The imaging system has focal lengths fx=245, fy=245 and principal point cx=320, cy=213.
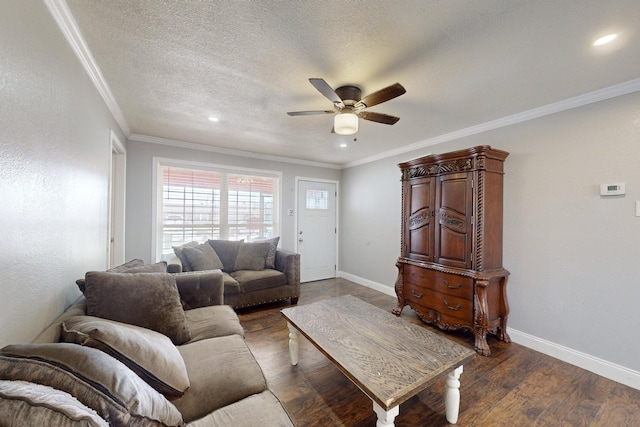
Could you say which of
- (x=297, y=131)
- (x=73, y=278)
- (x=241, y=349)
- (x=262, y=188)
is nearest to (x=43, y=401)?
(x=241, y=349)

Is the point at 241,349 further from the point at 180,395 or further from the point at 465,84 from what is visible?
the point at 465,84

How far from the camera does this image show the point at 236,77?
1.93 meters

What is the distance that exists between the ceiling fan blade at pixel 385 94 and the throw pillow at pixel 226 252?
2.76m

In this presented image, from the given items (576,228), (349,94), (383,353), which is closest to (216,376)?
(383,353)

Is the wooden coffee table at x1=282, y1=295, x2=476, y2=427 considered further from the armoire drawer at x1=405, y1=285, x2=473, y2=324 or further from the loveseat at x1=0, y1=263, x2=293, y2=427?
the armoire drawer at x1=405, y1=285, x2=473, y2=324

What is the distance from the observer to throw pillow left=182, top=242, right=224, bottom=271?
3187 mm

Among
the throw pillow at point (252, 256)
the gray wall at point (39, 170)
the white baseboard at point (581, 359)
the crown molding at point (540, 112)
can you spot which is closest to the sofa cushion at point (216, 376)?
the gray wall at point (39, 170)

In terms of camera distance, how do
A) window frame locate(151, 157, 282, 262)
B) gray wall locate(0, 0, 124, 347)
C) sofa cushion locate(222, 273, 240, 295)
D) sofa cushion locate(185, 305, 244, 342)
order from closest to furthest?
1. gray wall locate(0, 0, 124, 347)
2. sofa cushion locate(185, 305, 244, 342)
3. sofa cushion locate(222, 273, 240, 295)
4. window frame locate(151, 157, 282, 262)

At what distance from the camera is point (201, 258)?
10.6 ft

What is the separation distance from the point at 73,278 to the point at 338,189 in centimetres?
422

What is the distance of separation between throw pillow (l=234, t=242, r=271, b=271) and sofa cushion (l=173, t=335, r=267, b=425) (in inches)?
82.0

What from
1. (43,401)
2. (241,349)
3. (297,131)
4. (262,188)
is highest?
(297,131)

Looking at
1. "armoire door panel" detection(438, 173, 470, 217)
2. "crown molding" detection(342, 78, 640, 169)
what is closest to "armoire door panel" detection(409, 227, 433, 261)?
"armoire door panel" detection(438, 173, 470, 217)

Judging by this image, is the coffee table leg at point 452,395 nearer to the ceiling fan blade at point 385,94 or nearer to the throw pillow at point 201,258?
the ceiling fan blade at point 385,94
